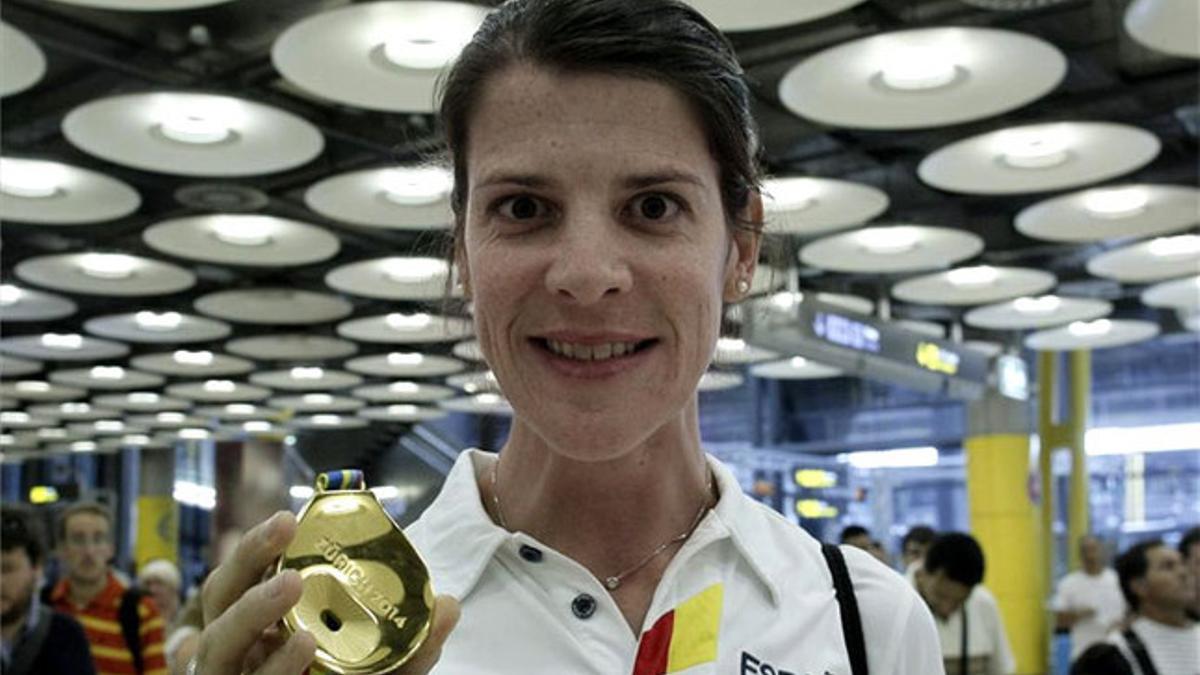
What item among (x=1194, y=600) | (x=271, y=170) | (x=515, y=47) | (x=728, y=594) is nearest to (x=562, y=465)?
(x=728, y=594)

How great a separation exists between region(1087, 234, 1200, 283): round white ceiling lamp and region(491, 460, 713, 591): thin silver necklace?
11596 millimetres

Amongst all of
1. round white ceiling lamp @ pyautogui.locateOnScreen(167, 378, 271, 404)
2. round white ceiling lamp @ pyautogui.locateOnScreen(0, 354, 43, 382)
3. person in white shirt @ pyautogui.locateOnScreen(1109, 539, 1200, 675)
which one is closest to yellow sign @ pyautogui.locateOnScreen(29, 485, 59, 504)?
round white ceiling lamp @ pyautogui.locateOnScreen(167, 378, 271, 404)

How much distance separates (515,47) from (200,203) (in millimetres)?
10567

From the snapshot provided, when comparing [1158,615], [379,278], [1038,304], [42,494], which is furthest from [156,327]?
[42,494]

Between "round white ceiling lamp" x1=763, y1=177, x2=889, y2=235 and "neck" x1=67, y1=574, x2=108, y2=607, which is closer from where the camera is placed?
"neck" x1=67, y1=574, x2=108, y2=607

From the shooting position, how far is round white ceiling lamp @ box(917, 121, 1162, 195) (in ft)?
28.6

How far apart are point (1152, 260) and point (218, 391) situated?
15833mm

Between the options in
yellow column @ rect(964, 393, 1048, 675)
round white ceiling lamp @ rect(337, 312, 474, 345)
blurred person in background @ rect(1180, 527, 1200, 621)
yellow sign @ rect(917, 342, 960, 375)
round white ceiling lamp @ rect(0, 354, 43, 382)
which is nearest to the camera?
blurred person in background @ rect(1180, 527, 1200, 621)

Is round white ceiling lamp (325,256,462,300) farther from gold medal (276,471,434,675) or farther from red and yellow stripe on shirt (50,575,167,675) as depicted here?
gold medal (276,471,434,675)

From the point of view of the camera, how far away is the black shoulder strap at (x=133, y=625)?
20.1 ft

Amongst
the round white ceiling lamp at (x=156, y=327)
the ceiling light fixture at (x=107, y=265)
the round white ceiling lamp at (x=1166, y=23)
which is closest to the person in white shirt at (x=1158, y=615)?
the round white ceiling lamp at (x=1166, y=23)

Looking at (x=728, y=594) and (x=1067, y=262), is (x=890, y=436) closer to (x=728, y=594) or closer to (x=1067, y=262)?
(x=1067, y=262)

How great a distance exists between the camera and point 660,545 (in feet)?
4.32

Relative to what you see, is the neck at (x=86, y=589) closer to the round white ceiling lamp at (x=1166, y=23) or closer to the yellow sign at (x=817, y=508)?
the round white ceiling lamp at (x=1166, y=23)
